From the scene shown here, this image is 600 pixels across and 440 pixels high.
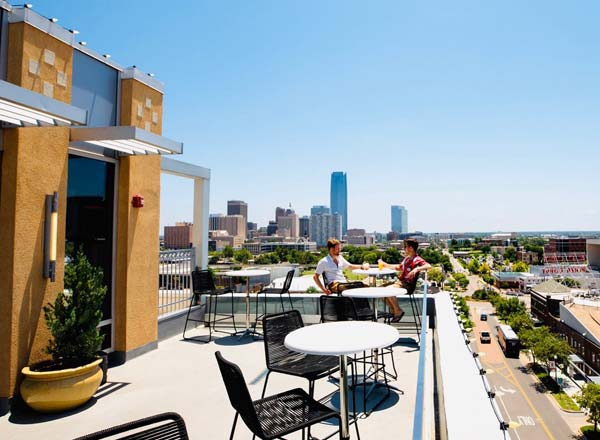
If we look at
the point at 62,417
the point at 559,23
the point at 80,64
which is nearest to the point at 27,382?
the point at 62,417

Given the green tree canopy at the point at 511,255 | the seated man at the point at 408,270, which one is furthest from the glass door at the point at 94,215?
the green tree canopy at the point at 511,255

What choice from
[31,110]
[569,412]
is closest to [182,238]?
[31,110]

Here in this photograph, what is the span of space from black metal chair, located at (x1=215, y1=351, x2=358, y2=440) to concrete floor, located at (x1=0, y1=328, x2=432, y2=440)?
895mm

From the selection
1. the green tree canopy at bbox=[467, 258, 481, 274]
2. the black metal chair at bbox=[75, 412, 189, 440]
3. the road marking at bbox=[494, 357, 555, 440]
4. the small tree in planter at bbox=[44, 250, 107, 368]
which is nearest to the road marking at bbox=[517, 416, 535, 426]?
the road marking at bbox=[494, 357, 555, 440]

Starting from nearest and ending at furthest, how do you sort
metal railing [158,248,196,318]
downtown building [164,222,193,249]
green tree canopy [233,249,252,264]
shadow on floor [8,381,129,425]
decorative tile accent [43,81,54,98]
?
shadow on floor [8,381,129,425]
decorative tile accent [43,81,54,98]
metal railing [158,248,196,318]
downtown building [164,222,193,249]
green tree canopy [233,249,252,264]

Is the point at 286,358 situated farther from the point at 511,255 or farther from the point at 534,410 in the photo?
the point at 511,255

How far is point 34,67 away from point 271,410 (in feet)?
12.2

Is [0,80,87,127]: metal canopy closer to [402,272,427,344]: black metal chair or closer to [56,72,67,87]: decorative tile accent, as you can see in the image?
[56,72,67,87]: decorative tile accent

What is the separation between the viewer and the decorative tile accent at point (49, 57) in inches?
139

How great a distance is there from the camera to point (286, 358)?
8.07 ft

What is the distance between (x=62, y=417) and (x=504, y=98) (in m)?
32.3

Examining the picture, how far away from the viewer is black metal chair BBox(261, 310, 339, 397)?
220 cm

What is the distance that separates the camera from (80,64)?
4.13 meters

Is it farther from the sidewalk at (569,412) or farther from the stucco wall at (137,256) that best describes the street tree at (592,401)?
the stucco wall at (137,256)
